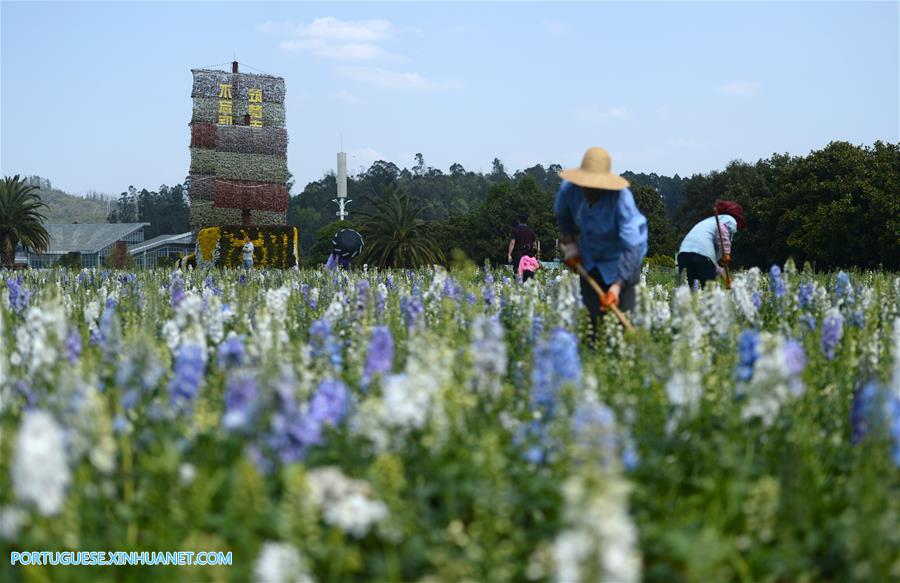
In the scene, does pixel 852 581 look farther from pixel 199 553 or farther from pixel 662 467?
pixel 199 553

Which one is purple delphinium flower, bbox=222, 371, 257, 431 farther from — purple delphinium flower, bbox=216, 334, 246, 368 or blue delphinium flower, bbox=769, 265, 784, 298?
blue delphinium flower, bbox=769, 265, 784, 298

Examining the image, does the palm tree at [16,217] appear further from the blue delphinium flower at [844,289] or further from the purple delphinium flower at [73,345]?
the purple delphinium flower at [73,345]

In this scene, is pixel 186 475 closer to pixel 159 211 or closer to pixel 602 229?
pixel 602 229

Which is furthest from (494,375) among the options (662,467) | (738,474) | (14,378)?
(14,378)

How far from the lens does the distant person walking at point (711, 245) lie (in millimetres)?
11305

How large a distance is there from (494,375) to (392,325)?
237cm

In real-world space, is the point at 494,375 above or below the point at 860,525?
above

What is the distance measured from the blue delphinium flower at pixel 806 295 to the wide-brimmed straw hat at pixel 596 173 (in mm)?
3400

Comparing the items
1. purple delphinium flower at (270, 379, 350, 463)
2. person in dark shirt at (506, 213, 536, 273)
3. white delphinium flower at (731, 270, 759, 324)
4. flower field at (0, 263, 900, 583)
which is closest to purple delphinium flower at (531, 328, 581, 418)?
flower field at (0, 263, 900, 583)

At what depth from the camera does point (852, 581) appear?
3.00 metres

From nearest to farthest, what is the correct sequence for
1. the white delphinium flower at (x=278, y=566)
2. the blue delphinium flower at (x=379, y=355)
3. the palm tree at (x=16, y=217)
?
1. the white delphinium flower at (x=278, y=566)
2. the blue delphinium flower at (x=379, y=355)
3. the palm tree at (x=16, y=217)

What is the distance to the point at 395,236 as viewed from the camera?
3441 centimetres

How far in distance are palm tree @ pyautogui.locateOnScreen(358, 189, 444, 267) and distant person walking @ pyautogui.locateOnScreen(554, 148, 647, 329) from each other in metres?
26.5

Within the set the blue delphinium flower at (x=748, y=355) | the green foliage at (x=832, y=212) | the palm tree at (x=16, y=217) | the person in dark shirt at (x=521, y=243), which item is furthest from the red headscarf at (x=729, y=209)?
the palm tree at (x=16, y=217)
